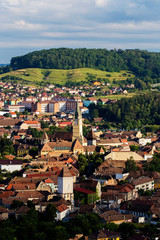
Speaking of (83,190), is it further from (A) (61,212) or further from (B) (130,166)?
(B) (130,166)

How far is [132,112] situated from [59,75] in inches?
2650

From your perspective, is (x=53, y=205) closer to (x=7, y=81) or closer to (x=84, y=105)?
(x=84, y=105)

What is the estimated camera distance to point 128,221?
4606 cm

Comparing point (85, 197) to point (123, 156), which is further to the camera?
point (123, 156)

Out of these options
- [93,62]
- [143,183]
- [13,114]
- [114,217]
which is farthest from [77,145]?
[93,62]

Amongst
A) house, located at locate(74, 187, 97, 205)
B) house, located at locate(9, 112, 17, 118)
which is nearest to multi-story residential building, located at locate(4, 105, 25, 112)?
house, located at locate(9, 112, 17, 118)

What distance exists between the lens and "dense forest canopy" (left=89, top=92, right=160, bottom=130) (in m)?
109

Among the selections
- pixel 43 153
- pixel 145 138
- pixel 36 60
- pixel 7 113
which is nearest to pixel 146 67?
pixel 36 60

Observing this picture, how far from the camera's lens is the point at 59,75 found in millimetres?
176000

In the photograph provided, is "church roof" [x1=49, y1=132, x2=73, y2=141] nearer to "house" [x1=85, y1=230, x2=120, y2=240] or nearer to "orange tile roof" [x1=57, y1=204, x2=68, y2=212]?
"orange tile roof" [x1=57, y1=204, x2=68, y2=212]

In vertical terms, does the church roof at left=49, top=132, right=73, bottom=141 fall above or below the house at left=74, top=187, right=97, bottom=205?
above

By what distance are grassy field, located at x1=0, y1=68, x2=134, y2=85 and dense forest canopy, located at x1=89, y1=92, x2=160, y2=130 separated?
50.9 meters

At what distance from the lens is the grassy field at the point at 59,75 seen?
169625mm

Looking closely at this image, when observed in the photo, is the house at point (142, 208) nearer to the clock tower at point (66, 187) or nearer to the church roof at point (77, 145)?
the clock tower at point (66, 187)
